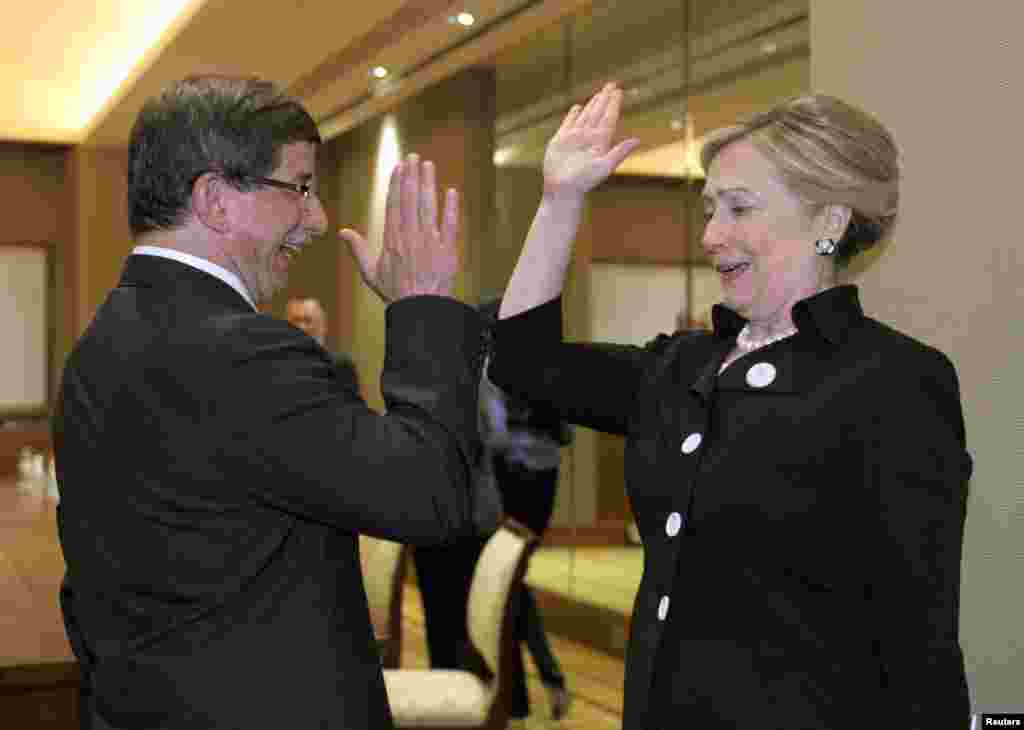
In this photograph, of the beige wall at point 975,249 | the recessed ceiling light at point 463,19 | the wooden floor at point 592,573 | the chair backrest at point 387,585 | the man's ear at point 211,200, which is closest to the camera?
the man's ear at point 211,200

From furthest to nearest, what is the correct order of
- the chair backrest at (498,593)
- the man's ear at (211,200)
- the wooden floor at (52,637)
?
the chair backrest at (498,593)
the wooden floor at (52,637)
the man's ear at (211,200)

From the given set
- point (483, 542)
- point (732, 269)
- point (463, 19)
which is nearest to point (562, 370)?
point (732, 269)

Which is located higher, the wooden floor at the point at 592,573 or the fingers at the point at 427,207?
the fingers at the point at 427,207

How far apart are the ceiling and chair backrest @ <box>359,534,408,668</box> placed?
7.66ft

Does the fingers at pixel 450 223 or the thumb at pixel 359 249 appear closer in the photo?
the fingers at pixel 450 223

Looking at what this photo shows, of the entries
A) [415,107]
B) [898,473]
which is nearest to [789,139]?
[898,473]

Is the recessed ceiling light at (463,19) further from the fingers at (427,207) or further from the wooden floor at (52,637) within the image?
the fingers at (427,207)

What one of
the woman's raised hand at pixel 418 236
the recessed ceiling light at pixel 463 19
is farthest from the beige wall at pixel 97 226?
the woman's raised hand at pixel 418 236

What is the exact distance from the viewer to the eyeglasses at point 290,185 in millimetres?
1513

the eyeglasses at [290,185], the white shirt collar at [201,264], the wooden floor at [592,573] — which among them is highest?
the eyeglasses at [290,185]

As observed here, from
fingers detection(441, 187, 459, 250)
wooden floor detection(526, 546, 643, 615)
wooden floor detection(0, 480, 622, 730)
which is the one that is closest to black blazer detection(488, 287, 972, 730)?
fingers detection(441, 187, 459, 250)

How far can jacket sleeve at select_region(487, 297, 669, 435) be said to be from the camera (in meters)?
1.78

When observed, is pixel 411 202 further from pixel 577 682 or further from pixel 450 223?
pixel 577 682

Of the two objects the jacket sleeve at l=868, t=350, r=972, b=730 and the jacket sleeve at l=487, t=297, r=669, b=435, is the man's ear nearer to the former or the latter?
the jacket sleeve at l=487, t=297, r=669, b=435
